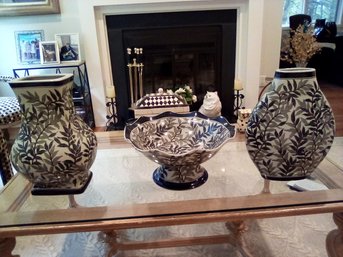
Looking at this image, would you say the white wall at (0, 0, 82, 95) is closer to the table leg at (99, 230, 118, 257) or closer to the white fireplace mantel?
the white fireplace mantel

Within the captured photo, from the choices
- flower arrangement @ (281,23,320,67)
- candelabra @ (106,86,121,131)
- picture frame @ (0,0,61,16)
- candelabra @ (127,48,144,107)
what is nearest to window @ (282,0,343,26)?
flower arrangement @ (281,23,320,67)

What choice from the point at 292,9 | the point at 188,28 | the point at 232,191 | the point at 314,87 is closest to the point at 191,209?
the point at 232,191

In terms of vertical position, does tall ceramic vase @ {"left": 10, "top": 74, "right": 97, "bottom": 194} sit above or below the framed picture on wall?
below

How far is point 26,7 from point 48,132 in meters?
1.90

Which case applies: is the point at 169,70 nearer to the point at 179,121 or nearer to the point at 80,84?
the point at 80,84

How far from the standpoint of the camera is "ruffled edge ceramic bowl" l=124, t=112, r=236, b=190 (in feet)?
2.44

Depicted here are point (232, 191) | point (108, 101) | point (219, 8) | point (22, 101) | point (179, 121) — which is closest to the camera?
point (22, 101)

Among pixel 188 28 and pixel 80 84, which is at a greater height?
pixel 188 28

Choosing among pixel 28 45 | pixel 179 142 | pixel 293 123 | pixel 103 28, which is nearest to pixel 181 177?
pixel 179 142

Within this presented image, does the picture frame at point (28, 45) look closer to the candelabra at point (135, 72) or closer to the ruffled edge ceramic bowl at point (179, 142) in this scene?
the candelabra at point (135, 72)

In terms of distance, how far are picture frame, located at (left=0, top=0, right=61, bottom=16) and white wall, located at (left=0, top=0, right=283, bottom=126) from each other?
0.05m

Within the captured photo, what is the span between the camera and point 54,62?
212 centimetres

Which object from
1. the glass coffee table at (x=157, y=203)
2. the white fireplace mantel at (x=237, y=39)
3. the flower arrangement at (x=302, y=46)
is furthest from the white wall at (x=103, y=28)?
the glass coffee table at (x=157, y=203)

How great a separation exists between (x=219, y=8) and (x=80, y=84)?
4.10 feet
